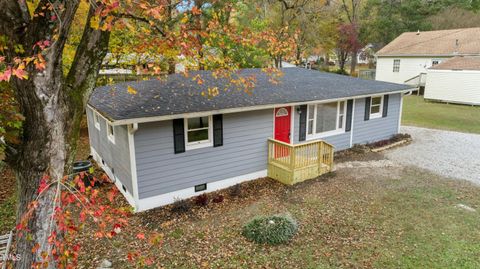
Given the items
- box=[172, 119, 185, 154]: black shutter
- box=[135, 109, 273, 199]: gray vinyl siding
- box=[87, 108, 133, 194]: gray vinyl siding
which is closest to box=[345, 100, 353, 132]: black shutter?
box=[135, 109, 273, 199]: gray vinyl siding

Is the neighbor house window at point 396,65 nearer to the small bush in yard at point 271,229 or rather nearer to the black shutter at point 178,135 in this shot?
the black shutter at point 178,135

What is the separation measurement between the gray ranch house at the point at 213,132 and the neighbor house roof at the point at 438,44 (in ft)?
66.9

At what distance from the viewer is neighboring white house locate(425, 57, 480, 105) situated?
22.3 metres

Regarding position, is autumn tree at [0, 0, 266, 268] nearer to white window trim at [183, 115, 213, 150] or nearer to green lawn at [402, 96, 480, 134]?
white window trim at [183, 115, 213, 150]

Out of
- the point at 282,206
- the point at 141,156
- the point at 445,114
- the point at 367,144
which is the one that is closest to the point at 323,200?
the point at 282,206

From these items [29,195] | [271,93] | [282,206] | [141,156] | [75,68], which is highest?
[75,68]

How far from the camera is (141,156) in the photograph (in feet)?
26.0

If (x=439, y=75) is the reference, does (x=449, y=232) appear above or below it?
below

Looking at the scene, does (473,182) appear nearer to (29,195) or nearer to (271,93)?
(271,93)

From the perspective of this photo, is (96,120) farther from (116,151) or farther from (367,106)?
(367,106)

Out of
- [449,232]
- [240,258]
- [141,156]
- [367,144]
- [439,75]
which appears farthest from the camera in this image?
[439,75]

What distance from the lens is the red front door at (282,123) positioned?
1043 centimetres

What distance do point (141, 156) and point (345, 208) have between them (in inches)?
211

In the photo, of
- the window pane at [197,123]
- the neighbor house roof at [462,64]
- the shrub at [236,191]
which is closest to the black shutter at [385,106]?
the shrub at [236,191]
